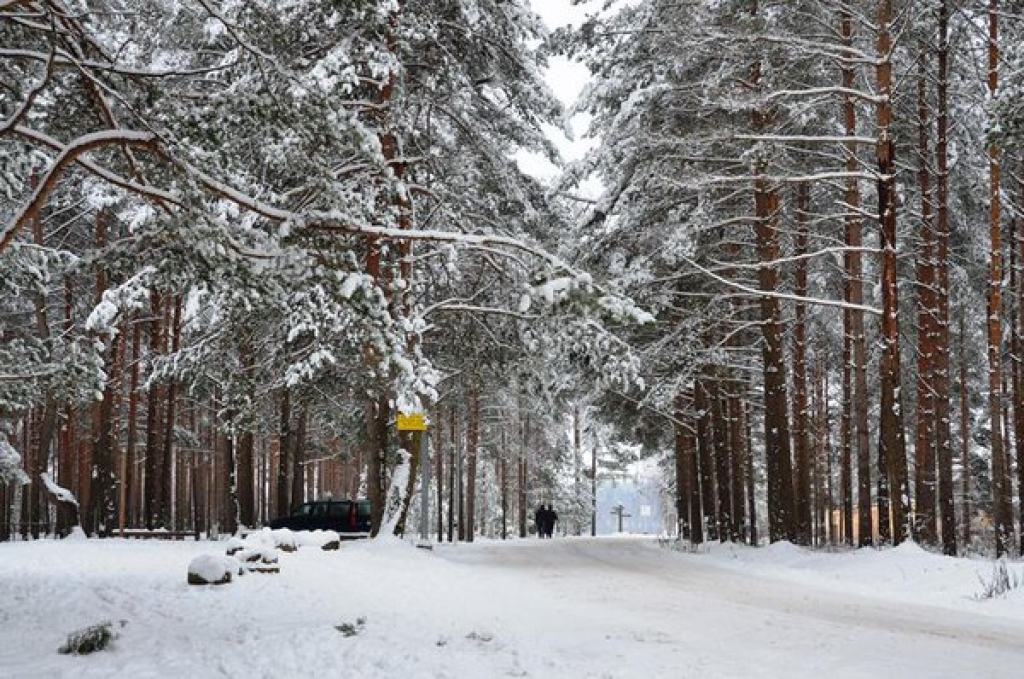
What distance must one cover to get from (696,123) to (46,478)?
60.6ft

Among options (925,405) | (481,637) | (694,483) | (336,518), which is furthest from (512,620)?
(694,483)

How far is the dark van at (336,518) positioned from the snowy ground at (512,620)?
1054 cm

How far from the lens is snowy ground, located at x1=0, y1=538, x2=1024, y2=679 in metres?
5.93

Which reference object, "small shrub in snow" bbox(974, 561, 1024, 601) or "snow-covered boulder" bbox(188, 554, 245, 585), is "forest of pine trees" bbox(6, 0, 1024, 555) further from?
"small shrub in snow" bbox(974, 561, 1024, 601)

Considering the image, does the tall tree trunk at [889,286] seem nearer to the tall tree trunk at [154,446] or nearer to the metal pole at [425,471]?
the metal pole at [425,471]

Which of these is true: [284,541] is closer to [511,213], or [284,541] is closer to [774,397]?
[511,213]

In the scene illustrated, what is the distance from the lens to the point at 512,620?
828 cm

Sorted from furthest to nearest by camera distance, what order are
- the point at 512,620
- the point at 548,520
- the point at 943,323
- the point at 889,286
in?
the point at 548,520 < the point at 943,323 < the point at 889,286 < the point at 512,620

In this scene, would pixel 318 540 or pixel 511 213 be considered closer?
pixel 318 540

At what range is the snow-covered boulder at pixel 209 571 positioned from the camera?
1066cm

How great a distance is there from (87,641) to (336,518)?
19.6 meters

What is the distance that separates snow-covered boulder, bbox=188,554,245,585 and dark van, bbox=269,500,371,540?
14.7m

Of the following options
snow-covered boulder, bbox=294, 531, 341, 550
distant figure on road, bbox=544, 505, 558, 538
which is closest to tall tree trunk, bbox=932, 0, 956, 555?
snow-covered boulder, bbox=294, 531, 341, 550

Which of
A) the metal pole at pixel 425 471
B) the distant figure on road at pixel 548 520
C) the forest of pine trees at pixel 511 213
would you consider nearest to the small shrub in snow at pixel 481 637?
the forest of pine trees at pixel 511 213
